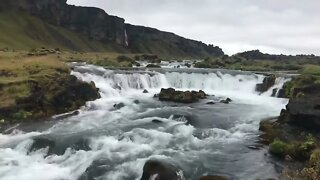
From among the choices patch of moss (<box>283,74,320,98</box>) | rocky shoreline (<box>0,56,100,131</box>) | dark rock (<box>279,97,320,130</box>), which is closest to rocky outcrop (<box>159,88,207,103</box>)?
rocky shoreline (<box>0,56,100,131</box>)

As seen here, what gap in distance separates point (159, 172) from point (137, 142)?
8.66m

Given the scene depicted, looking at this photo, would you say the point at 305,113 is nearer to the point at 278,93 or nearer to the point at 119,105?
the point at 119,105

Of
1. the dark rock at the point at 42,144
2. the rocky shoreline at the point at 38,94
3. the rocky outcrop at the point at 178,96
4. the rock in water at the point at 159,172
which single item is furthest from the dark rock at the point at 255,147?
the rocky shoreline at the point at 38,94

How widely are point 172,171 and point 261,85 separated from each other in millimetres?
43282

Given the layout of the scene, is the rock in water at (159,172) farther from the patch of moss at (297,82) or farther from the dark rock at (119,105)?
the patch of moss at (297,82)

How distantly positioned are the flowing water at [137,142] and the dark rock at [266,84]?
11.5 metres

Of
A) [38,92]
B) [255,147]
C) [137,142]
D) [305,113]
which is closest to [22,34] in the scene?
[38,92]

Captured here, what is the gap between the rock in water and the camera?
20627mm

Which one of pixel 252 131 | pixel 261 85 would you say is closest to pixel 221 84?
pixel 261 85

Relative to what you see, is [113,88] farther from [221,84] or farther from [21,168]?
[21,168]

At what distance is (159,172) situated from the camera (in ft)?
67.9

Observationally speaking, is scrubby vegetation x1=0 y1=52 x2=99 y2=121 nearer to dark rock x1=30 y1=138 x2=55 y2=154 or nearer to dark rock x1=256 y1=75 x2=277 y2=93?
dark rock x1=30 y1=138 x2=55 y2=154

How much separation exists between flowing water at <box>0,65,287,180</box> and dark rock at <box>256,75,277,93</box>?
11471 millimetres

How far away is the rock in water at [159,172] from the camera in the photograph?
812 inches
